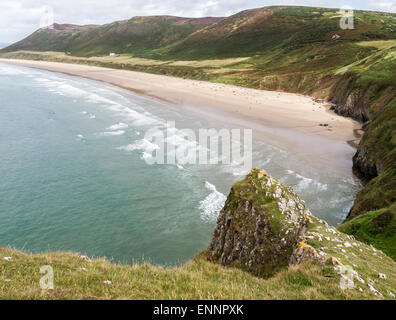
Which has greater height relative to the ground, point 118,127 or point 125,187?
point 118,127

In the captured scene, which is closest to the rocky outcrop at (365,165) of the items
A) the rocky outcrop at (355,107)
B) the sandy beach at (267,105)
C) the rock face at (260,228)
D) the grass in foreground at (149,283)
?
the sandy beach at (267,105)

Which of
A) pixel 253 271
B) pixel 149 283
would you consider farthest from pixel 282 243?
pixel 149 283

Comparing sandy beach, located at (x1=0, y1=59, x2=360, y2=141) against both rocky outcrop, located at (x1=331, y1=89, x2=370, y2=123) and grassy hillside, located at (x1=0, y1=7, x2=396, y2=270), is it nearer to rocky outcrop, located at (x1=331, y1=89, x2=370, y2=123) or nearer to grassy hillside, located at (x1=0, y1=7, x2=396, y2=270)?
rocky outcrop, located at (x1=331, y1=89, x2=370, y2=123)

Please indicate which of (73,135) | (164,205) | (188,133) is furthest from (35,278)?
(73,135)

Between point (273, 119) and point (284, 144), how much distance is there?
1387 centimetres

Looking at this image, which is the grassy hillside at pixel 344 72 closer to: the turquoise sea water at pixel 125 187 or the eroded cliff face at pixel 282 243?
the eroded cliff face at pixel 282 243

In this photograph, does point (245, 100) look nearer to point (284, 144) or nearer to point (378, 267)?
point (284, 144)

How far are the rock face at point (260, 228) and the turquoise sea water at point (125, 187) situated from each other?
4829mm

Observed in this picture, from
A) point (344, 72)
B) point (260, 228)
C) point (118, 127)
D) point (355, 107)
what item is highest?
point (344, 72)

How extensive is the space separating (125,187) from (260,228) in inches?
713

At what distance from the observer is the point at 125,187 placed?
27188 mm

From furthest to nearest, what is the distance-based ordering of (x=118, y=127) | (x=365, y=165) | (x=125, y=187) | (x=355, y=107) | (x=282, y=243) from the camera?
(x=355, y=107), (x=118, y=127), (x=365, y=165), (x=125, y=187), (x=282, y=243)

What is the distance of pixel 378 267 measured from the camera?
10062 mm

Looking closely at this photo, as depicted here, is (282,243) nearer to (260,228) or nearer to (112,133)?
(260,228)
